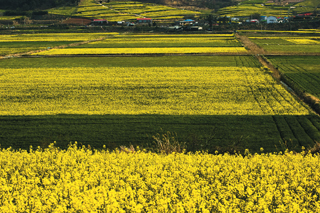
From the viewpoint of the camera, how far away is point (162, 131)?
69.7ft

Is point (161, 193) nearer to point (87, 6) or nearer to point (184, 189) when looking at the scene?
point (184, 189)

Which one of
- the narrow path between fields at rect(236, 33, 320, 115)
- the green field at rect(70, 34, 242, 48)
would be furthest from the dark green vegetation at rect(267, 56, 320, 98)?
the green field at rect(70, 34, 242, 48)

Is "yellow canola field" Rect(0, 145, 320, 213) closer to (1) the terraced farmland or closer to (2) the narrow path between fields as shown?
(2) the narrow path between fields

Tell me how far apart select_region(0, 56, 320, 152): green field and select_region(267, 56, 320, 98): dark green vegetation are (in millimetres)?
2821

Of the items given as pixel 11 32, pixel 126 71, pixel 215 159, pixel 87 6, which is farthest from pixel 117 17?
pixel 215 159

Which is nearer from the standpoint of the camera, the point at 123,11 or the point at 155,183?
the point at 155,183

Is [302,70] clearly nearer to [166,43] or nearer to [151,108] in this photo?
[151,108]

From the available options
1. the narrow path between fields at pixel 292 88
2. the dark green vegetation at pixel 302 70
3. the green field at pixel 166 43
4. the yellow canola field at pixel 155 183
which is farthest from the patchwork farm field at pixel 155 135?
the green field at pixel 166 43

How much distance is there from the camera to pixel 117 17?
139 meters

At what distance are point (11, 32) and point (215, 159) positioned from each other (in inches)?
4410

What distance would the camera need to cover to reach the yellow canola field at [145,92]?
25672 millimetres

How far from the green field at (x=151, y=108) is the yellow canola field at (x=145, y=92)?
88 millimetres

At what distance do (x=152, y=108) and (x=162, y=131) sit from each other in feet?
16.1

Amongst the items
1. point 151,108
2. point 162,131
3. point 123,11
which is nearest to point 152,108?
point 151,108
